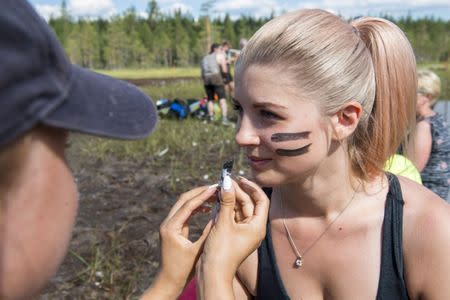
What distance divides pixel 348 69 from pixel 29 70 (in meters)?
1.24

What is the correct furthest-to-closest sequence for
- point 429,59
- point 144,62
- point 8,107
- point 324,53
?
point 144,62 → point 429,59 → point 324,53 → point 8,107

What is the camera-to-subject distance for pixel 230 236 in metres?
1.79

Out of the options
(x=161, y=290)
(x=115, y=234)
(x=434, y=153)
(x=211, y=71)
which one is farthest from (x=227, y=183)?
(x=211, y=71)

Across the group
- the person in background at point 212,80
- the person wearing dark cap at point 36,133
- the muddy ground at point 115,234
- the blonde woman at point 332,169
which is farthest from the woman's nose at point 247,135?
the person in background at point 212,80

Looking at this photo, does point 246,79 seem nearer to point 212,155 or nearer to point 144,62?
point 212,155

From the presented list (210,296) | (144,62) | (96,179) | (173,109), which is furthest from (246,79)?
(144,62)

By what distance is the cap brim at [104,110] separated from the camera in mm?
1046

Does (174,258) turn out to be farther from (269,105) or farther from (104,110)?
(104,110)

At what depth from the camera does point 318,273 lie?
2047 millimetres

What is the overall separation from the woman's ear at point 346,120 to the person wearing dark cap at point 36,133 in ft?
3.31

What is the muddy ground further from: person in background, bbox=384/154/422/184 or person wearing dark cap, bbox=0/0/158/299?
person wearing dark cap, bbox=0/0/158/299

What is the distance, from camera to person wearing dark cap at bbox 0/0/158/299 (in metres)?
0.92

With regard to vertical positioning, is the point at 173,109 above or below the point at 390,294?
below

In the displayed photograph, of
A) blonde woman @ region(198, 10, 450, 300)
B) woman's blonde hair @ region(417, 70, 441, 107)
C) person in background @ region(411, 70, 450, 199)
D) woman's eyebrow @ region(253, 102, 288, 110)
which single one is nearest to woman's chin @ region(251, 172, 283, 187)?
blonde woman @ region(198, 10, 450, 300)
